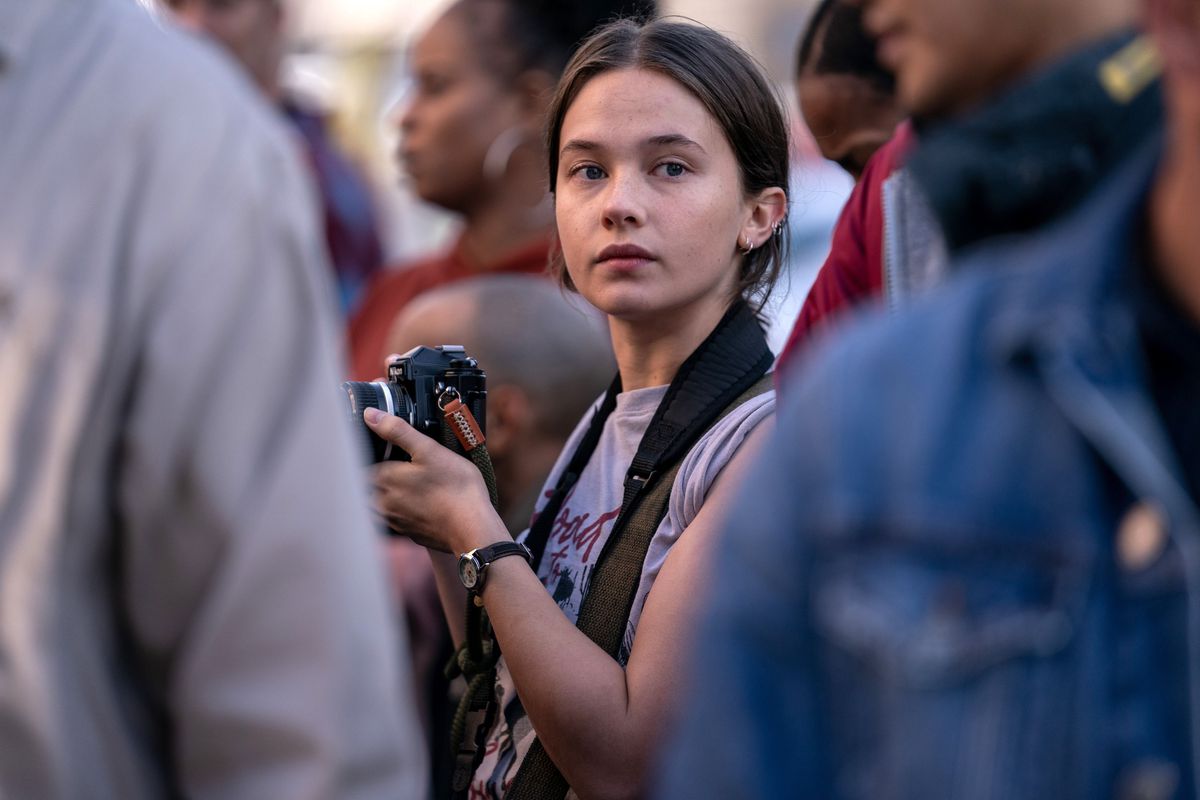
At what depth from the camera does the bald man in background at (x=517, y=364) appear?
2988 millimetres

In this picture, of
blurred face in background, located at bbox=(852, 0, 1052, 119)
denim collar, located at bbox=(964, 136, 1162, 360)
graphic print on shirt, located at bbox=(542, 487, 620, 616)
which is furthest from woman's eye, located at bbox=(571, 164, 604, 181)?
denim collar, located at bbox=(964, 136, 1162, 360)

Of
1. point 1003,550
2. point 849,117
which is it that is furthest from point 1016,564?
point 849,117

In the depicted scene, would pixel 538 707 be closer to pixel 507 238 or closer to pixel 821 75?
pixel 821 75

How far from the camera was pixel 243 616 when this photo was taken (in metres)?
1.23

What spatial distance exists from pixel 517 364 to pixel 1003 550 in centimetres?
201

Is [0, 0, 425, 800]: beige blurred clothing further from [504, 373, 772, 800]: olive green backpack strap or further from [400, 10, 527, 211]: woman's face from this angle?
[400, 10, 527, 211]: woman's face

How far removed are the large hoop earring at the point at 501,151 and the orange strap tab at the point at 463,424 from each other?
1.79 metres

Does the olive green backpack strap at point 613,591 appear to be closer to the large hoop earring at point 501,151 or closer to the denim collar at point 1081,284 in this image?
the denim collar at point 1081,284

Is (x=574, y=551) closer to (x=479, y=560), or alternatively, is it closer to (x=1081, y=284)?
(x=479, y=560)

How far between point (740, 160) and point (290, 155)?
112 cm

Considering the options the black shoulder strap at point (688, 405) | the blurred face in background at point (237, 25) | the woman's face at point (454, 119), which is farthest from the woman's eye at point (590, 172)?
the blurred face in background at point (237, 25)

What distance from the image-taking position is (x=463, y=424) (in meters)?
2.27

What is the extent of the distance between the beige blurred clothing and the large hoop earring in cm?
267

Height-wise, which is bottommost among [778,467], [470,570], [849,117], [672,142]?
[778,467]
